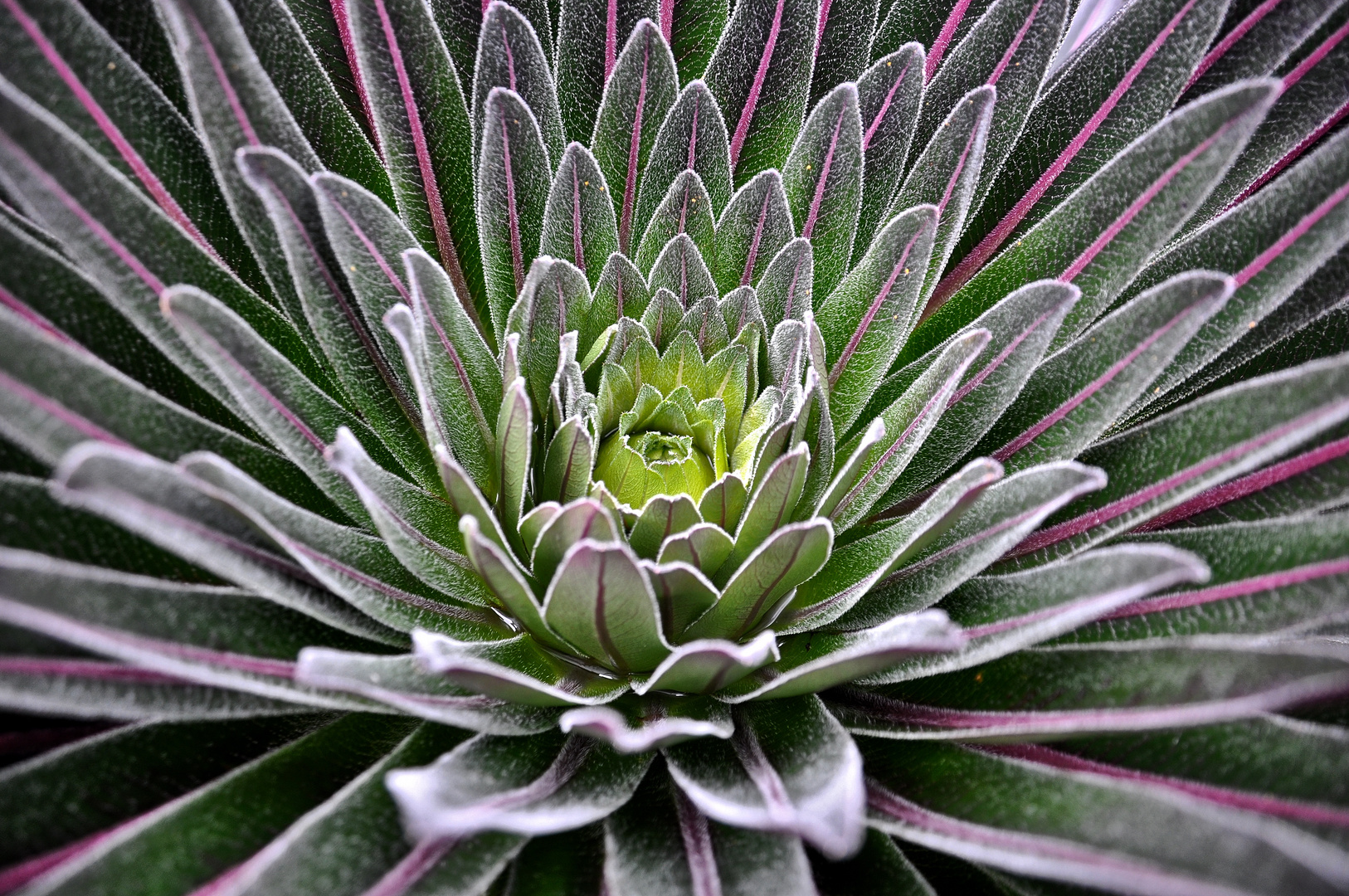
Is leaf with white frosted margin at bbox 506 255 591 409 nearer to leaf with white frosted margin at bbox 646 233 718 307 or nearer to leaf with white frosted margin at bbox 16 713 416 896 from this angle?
leaf with white frosted margin at bbox 646 233 718 307

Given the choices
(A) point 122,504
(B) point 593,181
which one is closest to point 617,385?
(B) point 593,181

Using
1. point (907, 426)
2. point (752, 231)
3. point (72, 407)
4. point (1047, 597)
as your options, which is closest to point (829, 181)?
point (752, 231)

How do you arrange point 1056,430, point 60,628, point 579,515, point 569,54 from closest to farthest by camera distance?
point 60,628, point 579,515, point 1056,430, point 569,54

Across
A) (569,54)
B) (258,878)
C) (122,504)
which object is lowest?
(258,878)

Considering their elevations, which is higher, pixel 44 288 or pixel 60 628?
pixel 44 288

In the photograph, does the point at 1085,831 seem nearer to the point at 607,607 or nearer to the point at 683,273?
the point at 607,607

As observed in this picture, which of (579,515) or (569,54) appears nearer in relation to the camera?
(579,515)

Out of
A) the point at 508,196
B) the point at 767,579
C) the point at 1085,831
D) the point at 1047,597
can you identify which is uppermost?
the point at 508,196

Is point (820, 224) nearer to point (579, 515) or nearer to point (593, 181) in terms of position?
point (593, 181)
